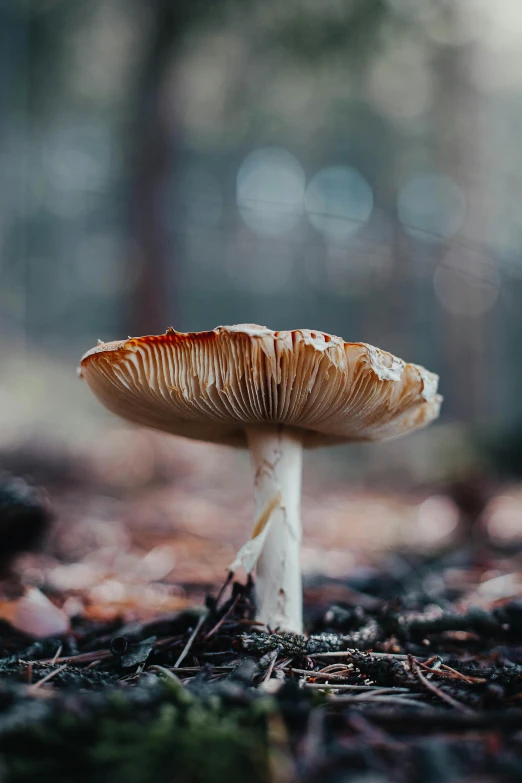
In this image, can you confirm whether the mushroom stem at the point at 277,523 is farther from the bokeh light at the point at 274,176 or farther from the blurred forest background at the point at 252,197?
the bokeh light at the point at 274,176

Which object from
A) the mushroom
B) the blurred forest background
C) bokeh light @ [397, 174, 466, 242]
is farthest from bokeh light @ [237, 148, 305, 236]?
the mushroom

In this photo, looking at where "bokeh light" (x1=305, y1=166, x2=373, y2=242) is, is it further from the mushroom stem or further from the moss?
the moss

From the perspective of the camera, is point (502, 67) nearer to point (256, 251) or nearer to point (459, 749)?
point (256, 251)

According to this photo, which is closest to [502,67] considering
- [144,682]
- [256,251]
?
[256,251]

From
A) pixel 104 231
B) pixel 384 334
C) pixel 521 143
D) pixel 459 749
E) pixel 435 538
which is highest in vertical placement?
pixel 521 143

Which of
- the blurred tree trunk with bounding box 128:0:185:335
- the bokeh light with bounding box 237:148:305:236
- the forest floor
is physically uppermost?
the bokeh light with bounding box 237:148:305:236

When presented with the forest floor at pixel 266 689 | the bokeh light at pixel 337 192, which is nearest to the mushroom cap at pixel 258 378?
the forest floor at pixel 266 689
